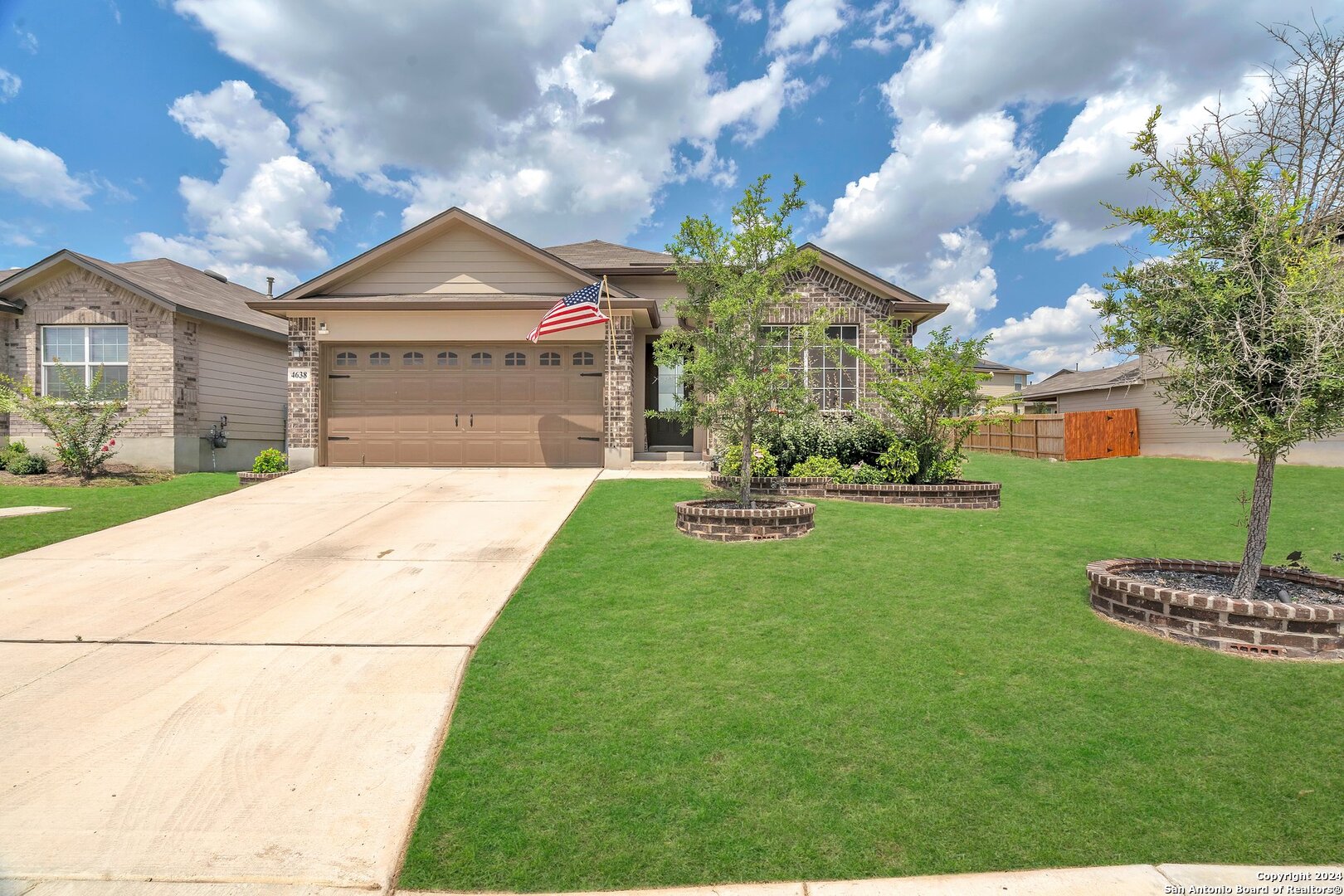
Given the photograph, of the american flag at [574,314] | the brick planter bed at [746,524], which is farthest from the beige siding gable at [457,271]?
the brick planter bed at [746,524]

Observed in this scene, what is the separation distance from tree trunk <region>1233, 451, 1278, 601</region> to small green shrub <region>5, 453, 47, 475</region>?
63.8 ft

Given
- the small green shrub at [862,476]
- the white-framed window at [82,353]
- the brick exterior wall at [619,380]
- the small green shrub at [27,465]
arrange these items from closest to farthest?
the small green shrub at [862,476] → the small green shrub at [27,465] → the brick exterior wall at [619,380] → the white-framed window at [82,353]

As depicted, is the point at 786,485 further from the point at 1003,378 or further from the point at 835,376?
the point at 1003,378

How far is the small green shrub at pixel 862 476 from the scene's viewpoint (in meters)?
10.6

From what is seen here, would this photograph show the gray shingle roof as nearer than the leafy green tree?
No

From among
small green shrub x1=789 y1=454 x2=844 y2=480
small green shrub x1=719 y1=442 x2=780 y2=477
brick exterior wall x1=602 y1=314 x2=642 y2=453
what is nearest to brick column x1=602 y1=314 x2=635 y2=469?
brick exterior wall x1=602 y1=314 x2=642 y2=453

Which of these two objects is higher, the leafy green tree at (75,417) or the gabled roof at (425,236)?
the gabled roof at (425,236)

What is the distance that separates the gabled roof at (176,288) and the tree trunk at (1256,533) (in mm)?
15664

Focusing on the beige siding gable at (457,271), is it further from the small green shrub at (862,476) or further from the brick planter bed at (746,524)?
the brick planter bed at (746,524)

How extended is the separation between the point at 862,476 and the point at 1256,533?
6.09 meters

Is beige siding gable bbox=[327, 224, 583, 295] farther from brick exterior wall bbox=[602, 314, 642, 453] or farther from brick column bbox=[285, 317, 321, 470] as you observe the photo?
brick exterior wall bbox=[602, 314, 642, 453]

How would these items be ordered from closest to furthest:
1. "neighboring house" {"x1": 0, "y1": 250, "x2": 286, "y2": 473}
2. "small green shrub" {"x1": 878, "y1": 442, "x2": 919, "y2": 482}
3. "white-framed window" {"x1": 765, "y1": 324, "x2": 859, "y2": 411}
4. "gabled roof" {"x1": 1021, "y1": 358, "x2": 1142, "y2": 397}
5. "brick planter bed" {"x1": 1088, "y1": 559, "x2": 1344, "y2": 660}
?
1. "brick planter bed" {"x1": 1088, "y1": 559, "x2": 1344, "y2": 660}
2. "small green shrub" {"x1": 878, "y1": 442, "x2": 919, "y2": 482}
3. "white-framed window" {"x1": 765, "y1": 324, "x2": 859, "y2": 411}
4. "neighboring house" {"x1": 0, "y1": 250, "x2": 286, "y2": 473}
5. "gabled roof" {"x1": 1021, "y1": 358, "x2": 1142, "y2": 397}

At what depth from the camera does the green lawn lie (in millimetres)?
7977

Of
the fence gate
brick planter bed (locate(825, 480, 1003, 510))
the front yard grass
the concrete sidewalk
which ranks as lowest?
the concrete sidewalk
